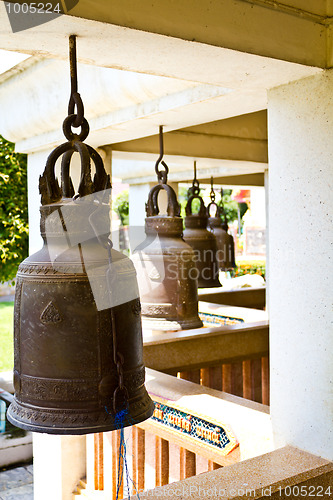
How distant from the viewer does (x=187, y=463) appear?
10.1 feet

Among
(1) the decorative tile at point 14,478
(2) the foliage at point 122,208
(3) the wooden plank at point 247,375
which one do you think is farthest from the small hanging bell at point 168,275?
(2) the foliage at point 122,208

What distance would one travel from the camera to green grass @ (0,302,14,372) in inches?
438

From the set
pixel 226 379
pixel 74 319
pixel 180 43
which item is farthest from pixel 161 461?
pixel 180 43

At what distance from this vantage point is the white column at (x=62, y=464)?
12.8 ft

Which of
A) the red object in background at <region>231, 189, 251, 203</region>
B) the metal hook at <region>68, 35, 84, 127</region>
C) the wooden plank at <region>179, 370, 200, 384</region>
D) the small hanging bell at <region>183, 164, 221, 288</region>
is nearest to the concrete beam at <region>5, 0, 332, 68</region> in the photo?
the metal hook at <region>68, 35, 84, 127</region>

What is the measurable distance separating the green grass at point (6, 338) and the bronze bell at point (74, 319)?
9372 millimetres

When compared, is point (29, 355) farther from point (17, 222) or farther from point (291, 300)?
point (17, 222)

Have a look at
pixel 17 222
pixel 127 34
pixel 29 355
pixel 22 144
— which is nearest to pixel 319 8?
pixel 127 34

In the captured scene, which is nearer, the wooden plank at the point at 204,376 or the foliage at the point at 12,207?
the wooden plank at the point at 204,376

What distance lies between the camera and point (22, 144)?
4.31 metres

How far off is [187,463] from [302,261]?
137 cm

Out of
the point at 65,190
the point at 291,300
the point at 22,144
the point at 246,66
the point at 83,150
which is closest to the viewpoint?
the point at 83,150

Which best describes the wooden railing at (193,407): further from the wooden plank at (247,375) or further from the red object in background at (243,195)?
the red object in background at (243,195)

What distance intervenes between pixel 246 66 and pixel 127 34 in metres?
0.55
